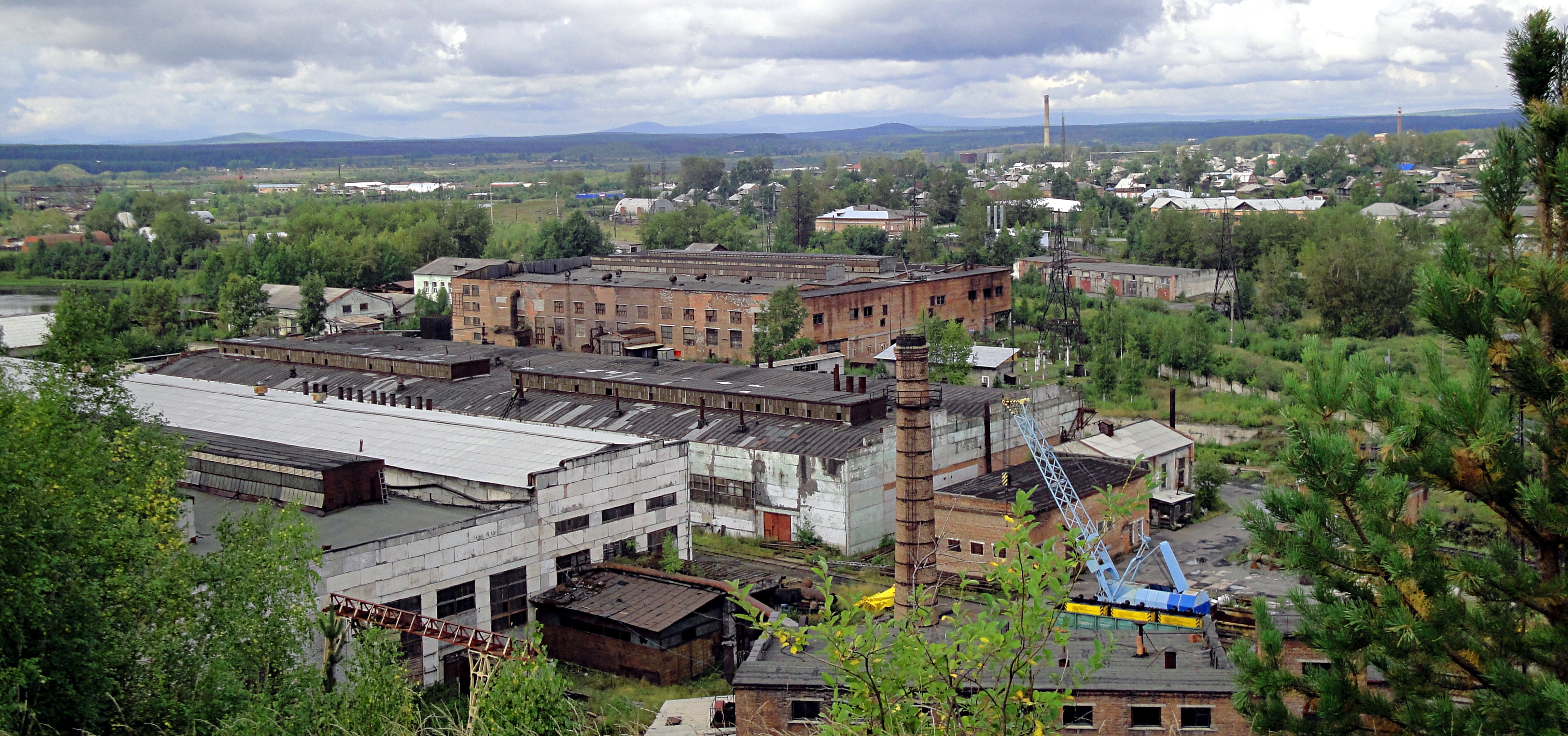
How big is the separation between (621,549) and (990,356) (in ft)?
69.3

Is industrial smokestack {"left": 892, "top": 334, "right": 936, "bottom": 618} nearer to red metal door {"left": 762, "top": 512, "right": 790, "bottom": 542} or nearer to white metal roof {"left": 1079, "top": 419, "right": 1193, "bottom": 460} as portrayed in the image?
red metal door {"left": 762, "top": 512, "right": 790, "bottom": 542}

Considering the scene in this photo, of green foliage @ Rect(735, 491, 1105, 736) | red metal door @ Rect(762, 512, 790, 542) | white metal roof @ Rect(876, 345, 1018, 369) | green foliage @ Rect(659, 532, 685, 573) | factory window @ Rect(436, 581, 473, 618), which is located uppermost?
green foliage @ Rect(735, 491, 1105, 736)

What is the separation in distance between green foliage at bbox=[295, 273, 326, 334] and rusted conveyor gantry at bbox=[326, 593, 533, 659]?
Result: 133 ft

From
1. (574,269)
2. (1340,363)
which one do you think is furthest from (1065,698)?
(574,269)

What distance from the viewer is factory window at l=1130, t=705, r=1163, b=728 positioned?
48.4 feet

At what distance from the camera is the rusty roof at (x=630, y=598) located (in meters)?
19.3

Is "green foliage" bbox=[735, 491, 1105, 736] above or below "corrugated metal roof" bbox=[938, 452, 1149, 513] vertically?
above

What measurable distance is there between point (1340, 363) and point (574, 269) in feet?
157

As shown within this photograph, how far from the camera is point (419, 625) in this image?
59.3ft

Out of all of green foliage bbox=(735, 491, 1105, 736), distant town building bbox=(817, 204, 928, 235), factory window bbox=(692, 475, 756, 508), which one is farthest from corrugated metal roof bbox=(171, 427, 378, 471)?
distant town building bbox=(817, 204, 928, 235)

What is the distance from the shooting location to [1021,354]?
1821 inches

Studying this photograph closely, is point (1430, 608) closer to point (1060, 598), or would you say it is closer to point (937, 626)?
point (1060, 598)

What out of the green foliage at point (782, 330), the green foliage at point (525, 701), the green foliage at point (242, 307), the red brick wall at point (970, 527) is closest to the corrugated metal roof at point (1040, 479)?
the red brick wall at point (970, 527)

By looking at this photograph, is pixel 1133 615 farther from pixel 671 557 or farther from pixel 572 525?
pixel 572 525
